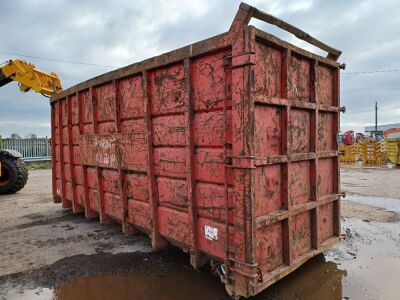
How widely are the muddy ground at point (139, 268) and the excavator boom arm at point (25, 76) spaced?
15.1 feet

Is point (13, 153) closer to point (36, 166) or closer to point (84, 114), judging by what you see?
point (84, 114)

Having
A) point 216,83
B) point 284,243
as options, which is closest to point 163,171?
point 216,83

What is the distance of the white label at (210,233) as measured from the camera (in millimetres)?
3068

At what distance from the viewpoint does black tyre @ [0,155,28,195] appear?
32.9ft

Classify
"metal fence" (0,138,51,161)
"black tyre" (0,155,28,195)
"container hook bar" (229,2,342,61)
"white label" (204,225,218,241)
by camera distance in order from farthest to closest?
"metal fence" (0,138,51,161)
"black tyre" (0,155,28,195)
"white label" (204,225,218,241)
"container hook bar" (229,2,342,61)

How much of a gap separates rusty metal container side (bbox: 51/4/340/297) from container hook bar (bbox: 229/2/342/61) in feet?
0.04

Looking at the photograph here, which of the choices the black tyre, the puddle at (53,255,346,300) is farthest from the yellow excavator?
the puddle at (53,255,346,300)

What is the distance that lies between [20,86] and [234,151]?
9.12m

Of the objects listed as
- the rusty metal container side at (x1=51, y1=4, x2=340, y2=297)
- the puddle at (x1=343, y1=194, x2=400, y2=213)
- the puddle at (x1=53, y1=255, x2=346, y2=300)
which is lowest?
the puddle at (x1=53, y1=255, x2=346, y2=300)

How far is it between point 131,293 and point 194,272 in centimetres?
82

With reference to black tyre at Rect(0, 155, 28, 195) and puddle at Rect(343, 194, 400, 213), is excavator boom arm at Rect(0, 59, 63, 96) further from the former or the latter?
puddle at Rect(343, 194, 400, 213)

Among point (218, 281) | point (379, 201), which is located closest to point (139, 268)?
point (218, 281)

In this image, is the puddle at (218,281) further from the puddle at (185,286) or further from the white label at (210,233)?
the white label at (210,233)

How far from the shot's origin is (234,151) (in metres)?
2.77
